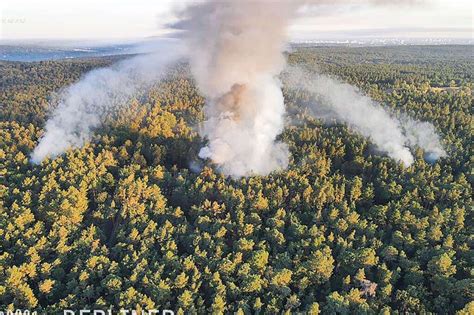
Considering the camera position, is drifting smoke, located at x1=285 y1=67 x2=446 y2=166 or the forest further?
drifting smoke, located at x1=285 y1=67 x2=446 y2=166

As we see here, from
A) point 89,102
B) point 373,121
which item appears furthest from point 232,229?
point 89,102

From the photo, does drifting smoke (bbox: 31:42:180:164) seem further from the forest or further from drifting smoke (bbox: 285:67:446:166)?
drifting smoke (bbox: 285:67:446:166)

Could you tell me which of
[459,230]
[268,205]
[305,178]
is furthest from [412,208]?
[268,205]

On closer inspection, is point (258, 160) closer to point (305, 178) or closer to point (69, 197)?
point (305, 178)

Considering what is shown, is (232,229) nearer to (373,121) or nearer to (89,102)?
(373,121)

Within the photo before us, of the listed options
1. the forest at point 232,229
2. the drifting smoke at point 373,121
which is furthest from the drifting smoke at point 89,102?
the drifting smoke at point 373,121

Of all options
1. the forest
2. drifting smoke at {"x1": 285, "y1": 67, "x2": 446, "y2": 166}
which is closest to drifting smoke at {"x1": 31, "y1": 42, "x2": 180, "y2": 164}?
the forest
